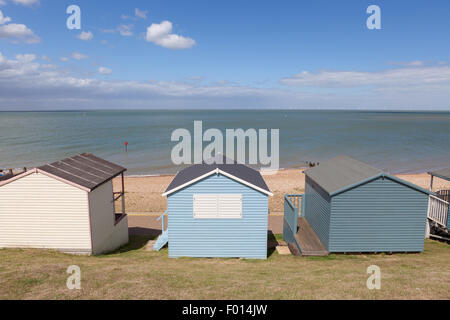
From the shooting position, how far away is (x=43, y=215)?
38.8ft

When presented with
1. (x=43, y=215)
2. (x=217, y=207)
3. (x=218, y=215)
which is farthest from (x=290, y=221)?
(x=43, y=215)

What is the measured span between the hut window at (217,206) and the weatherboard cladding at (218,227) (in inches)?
6.7

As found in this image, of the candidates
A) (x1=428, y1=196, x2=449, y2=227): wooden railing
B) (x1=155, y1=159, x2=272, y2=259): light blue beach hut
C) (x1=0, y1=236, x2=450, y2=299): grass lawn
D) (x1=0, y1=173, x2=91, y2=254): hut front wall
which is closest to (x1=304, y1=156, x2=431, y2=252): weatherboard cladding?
(x1=0, y1=236, x2=450, y2=299): grass lawn

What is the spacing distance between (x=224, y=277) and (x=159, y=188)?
20.9m

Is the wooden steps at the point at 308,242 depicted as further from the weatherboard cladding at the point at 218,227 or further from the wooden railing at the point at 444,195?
the wooden railing at the point at 444,195

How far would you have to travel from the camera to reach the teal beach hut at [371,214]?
11.4 m

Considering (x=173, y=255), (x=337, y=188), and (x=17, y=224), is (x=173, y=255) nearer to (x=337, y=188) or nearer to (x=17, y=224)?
(x=17, y=224)

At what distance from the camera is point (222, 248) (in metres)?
12.6

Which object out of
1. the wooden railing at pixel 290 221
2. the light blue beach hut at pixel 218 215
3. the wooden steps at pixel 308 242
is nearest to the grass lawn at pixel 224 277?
the wooden steps at pixel 308 242

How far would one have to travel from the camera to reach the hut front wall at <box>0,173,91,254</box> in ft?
38.4

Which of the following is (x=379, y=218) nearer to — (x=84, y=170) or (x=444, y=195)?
(x=444, y=195)

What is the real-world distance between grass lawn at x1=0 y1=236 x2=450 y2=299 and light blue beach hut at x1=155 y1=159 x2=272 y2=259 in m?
0.59

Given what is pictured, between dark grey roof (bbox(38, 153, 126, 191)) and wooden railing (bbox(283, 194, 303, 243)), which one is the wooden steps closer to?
wooden railing (bbox(283, 194, 303, 243))
